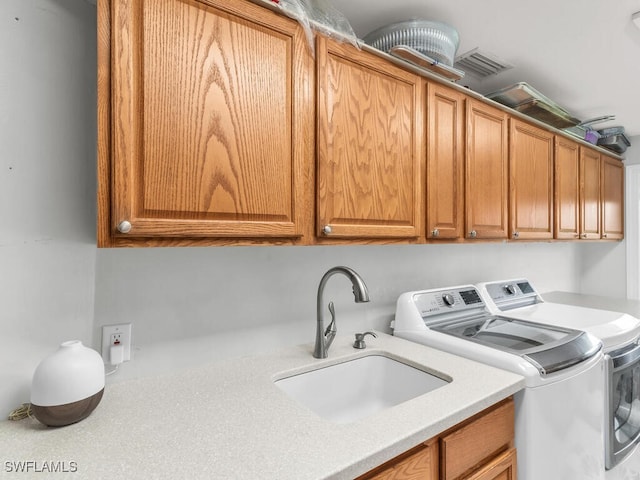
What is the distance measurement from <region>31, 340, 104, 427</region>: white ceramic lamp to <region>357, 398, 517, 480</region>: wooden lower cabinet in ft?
2.23

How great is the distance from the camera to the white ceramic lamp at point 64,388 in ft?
2.50

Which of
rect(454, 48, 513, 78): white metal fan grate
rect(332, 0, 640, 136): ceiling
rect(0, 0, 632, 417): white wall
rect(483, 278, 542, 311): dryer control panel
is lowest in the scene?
rect(483, 278, 542, 311): dryer control panel

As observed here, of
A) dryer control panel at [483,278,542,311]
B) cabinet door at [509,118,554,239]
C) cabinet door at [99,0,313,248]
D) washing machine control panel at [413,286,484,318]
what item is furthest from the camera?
dryer control panel at [483,278,542,311]

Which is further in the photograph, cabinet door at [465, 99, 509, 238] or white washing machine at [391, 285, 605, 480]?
cabinet door at [465, 99, 509, 238]

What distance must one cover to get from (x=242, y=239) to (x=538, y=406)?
110 centimetres

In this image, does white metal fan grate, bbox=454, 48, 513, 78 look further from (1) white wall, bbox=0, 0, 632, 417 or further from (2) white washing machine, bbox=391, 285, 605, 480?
(1) white wall, bbox=0, 0, 632, 417

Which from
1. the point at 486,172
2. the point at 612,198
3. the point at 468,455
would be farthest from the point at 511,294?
the point at 612,198

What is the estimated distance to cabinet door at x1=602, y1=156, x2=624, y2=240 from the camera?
2.57m

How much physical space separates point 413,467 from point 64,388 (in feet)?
2.81

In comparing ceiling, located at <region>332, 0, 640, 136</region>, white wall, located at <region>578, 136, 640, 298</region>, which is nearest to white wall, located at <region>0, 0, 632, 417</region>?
ceiling, located at <region>332, 0, 640, 136</region>

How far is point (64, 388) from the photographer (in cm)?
77

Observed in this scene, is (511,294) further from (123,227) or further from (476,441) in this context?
(123,227)

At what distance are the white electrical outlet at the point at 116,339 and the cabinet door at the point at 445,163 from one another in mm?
1151

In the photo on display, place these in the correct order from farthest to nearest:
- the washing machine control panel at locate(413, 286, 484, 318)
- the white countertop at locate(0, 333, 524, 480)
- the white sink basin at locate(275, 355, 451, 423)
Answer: the washing machine control panel at locate(413, 286, 484, 318), the white sink basin at locate(275, 355, 451, 423), the white countertop at locate(0, 333, 524, 480)
